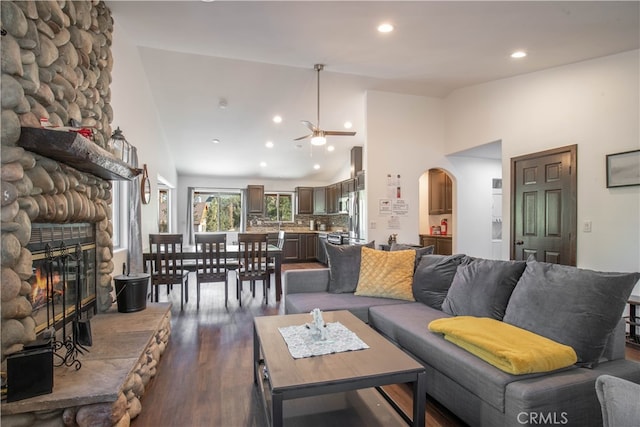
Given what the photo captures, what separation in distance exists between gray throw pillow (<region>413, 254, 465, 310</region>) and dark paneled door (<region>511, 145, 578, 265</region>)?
1800mm

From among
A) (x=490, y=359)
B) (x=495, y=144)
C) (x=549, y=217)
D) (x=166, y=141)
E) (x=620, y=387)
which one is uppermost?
(x=166, y=141)

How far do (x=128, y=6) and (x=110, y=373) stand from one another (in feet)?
10.2

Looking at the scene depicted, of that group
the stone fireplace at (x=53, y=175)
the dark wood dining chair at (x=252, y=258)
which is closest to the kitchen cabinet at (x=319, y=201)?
the dark wood dining chair at (x=252, y=258)

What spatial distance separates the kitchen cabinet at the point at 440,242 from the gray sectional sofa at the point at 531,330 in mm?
3919

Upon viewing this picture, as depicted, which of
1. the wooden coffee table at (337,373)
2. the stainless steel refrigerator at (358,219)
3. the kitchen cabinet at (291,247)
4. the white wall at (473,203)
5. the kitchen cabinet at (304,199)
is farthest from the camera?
the kitchen cabinet at (304,199)

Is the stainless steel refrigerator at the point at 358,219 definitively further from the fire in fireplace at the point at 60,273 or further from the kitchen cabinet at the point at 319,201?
the fire in fireplace at the point at 60,273

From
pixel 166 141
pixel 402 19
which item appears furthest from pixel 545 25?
pixel 166 141

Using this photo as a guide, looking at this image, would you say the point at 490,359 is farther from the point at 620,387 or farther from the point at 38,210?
the point at 38,210

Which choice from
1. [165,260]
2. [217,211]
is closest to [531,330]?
[165,260]

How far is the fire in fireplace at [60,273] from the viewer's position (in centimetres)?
207

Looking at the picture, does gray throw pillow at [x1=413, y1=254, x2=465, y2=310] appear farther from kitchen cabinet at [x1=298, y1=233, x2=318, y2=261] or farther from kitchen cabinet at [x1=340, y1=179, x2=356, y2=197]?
kitchen cabinet at [x1=298, y1=233, x2=318, y2=261]

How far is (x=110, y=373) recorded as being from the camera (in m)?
1.85

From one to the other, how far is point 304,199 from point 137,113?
5.28 meters

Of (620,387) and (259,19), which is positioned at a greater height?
(259,19)
